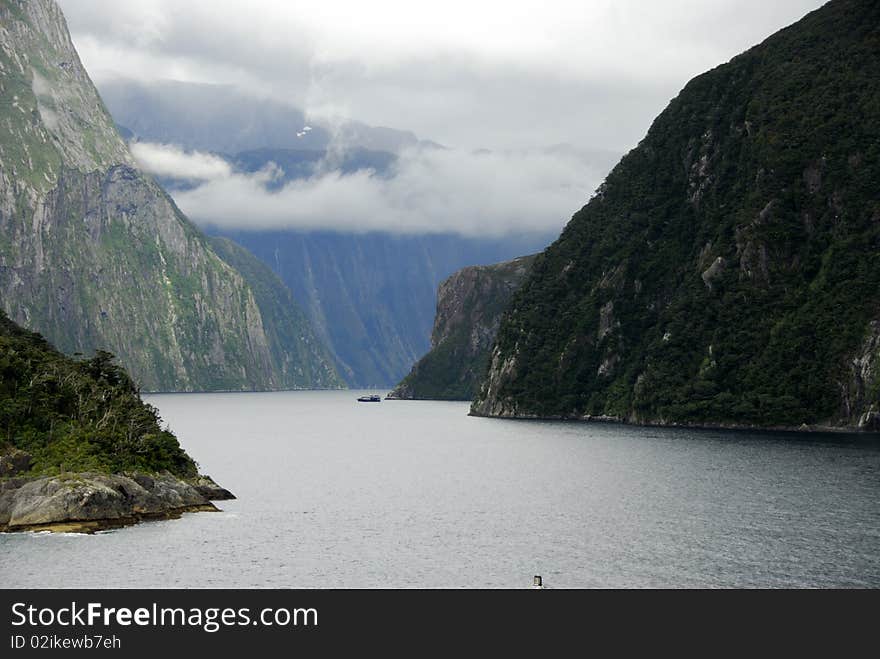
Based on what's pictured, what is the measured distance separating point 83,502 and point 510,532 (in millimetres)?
41023

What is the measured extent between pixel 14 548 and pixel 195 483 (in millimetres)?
36148

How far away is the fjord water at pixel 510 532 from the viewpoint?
80.1 metres

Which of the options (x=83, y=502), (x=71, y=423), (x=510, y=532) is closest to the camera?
(x=83, y=502)

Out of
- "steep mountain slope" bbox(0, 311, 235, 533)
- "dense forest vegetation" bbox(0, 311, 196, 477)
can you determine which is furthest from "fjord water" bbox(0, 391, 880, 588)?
"dense forest vegetation" bbox(0, 311, 196, 477)

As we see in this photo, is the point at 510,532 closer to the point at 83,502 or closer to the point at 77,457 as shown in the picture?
the point at 83,502

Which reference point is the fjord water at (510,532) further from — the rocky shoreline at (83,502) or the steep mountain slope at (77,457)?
the steep mountain slope at (77,457)

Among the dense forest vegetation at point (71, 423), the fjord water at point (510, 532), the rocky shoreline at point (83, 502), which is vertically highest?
the dense forest vegetation at point (71, 423)

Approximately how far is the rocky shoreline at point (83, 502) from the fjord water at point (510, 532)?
9.60ft

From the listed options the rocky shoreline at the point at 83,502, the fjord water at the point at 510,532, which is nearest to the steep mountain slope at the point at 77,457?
the rocky shoreline at the point at 83,502

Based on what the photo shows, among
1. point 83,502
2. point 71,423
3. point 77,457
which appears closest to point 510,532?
point 83,502

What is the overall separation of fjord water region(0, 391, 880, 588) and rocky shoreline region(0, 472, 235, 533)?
2925 millimetres

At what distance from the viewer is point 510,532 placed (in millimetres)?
103375
